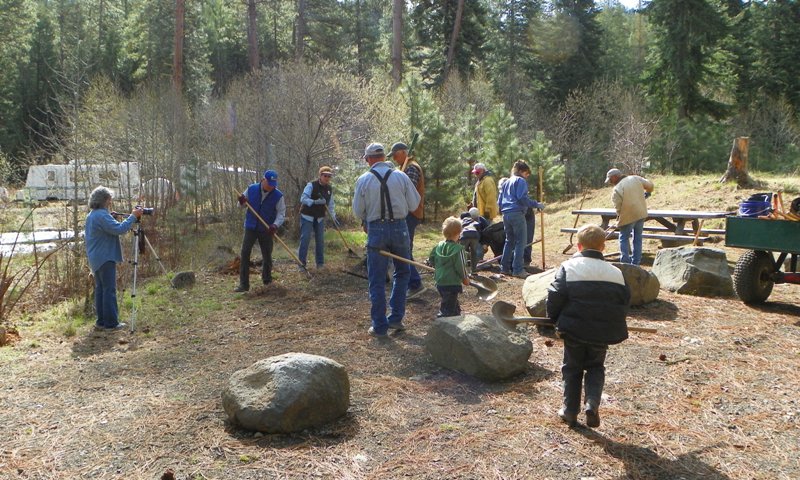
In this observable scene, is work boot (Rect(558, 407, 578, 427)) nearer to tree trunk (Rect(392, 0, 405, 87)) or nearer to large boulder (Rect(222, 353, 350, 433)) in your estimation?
large boulder (Rect(222, 353, 350, 433))

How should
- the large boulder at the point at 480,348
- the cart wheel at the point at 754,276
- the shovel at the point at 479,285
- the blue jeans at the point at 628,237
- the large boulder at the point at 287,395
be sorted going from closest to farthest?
the large boulder at the point at 287,395
the large boulder at the point at 480,348
the shovel at the point at 479,285
the cart wheel at the point at 754,276
the blue jeans at the point at 628,237

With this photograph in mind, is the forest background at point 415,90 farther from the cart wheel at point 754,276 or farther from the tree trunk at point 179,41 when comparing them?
the cart wheel at point 754,276

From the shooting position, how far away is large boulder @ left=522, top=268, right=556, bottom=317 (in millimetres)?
7199

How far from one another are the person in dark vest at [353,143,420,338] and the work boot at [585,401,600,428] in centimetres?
286

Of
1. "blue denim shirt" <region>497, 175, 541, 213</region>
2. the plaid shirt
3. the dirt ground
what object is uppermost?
the plaid shirt

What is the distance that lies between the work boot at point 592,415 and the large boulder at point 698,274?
17.6 ft

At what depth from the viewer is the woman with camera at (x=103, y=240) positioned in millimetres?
7617

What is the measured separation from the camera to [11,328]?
824cm

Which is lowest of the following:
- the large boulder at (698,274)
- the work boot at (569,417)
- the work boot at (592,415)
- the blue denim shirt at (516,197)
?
the work boot at (569,417)

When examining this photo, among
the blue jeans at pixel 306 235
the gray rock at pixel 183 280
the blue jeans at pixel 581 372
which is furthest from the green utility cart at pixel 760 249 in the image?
the gray rock at pixel 183 280

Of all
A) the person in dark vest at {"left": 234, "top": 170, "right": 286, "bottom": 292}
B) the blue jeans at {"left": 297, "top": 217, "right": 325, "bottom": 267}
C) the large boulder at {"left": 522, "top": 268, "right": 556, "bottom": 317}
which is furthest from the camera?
the blue jeans at {"left": 297, "top": 217, "right": 325, "bottom": 267}

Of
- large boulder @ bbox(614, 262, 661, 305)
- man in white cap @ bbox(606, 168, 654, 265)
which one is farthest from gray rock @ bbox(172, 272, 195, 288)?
man in white cap @ bbox(606, 168, 654, 265)

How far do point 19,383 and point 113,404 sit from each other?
139cm

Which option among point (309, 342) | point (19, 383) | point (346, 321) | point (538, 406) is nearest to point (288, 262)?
point (346, 321)
